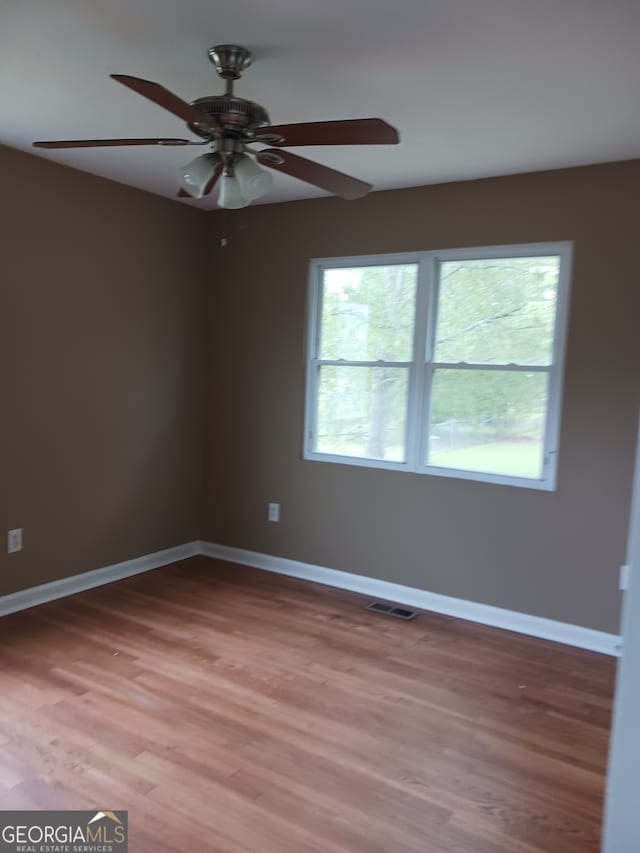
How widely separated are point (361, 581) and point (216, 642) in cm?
116

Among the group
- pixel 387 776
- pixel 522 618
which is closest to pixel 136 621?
pixel 387 776

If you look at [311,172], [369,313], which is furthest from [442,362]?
[311,172]

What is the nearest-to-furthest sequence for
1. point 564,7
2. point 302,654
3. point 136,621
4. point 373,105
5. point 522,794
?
point 564,7
point 522,794
point 373,105
point 302,654
point 136,621

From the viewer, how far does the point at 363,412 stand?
413 centimetres

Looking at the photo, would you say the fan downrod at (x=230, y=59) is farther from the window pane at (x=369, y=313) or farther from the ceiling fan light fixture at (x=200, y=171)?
the window pane at (x=369, y=313)

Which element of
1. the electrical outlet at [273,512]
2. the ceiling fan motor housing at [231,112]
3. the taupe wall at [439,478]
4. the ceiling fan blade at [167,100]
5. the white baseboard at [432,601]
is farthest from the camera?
the electrical outlet at [273,512]

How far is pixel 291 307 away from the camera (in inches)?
169

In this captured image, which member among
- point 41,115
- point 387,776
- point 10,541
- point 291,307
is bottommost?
point 387,776

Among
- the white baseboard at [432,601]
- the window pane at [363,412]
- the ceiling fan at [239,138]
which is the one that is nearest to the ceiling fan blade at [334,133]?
the ceiling fan at [239,138]

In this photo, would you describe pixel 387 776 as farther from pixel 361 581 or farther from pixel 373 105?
pixel 373 105

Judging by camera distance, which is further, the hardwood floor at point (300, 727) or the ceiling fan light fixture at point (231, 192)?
the ceiling fan light fixture at point (231, 192)

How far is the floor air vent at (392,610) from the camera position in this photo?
3.74m

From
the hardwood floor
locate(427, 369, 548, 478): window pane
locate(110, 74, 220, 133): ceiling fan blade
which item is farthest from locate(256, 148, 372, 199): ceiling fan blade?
the hardwood floor

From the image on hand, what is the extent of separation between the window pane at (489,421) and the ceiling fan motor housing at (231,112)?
2.10 m
